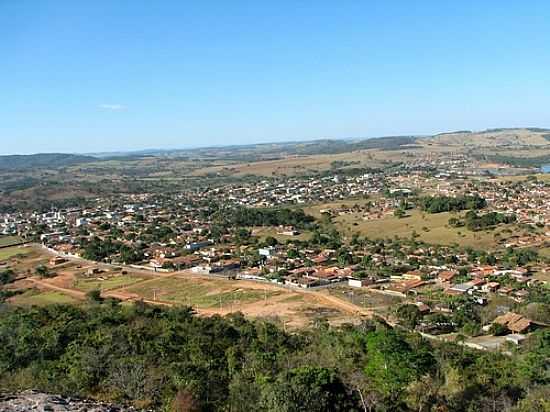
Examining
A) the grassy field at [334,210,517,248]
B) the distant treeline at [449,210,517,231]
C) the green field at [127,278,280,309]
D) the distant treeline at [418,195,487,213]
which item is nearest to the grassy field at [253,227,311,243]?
the grassy field at [334,210,517,248]

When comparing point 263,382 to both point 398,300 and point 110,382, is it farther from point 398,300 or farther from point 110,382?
point 398,300

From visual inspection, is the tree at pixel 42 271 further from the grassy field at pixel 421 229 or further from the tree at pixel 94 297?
the grassy field at pixel 421 229

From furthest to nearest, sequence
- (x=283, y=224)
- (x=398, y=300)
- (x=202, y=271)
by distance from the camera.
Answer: (x=283, y=224)
(x=202, y=271)
(x=398, y=300)

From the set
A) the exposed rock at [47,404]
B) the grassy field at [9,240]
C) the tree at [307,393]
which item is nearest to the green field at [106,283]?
the grassy field at [9,240]

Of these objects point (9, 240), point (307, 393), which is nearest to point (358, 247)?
point (307, 393)

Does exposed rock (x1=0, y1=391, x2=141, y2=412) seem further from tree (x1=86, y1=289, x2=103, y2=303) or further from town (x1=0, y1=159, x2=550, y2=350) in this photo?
tree (x1=86, y1=289, x2=103, y2=303)

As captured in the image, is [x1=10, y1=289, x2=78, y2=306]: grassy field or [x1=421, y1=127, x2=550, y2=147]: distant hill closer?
[x1=10, y1=289, x2=78, y2=306]: grassy field

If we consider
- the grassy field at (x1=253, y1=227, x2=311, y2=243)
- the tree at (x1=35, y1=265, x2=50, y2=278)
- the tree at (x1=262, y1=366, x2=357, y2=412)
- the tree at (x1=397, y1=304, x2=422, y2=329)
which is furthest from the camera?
the grassy field at (x1=253, y1=227, x2=311, y2=243)

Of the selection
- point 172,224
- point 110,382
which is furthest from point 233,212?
point 110,382
